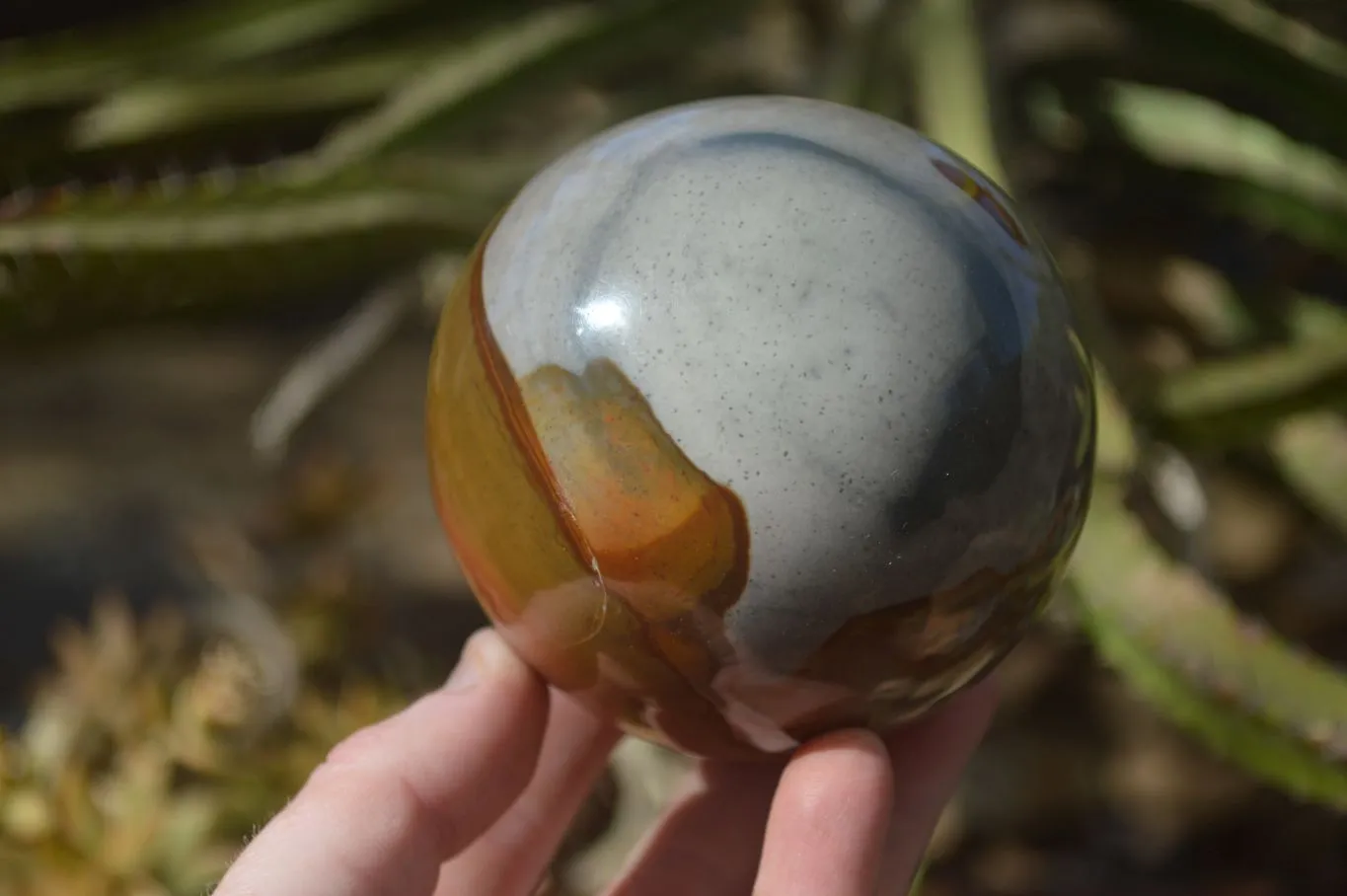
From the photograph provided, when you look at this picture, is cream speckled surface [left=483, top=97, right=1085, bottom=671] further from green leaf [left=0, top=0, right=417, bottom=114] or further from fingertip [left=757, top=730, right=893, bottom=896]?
green leaf [left=0, top=0, right=417, bottom=114]

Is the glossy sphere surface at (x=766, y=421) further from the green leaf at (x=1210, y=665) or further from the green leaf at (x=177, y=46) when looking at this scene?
the green leaf at (x=177, y=46)

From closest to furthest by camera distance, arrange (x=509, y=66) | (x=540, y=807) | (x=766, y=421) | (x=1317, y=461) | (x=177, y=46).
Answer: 1. (x=766, y=421)
2. (x=540, y=807)
3. (x=1317, y=461)
4. (x=509, y=66)
5. (x=177, y=46)

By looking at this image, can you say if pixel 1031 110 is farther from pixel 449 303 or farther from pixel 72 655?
pixel 72 655

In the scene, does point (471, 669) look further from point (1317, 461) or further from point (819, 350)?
point (1317, 461)

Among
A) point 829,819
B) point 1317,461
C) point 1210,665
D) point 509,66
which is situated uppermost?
point 509,66

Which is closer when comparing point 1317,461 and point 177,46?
point 1317,461

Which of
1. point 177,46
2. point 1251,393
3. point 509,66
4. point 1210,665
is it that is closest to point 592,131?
point 509,66

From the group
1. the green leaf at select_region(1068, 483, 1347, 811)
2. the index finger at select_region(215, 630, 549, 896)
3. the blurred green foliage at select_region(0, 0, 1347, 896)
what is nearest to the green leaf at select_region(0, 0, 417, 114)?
the blurred green foliage at select_region(0, 0, 1347, 896)
